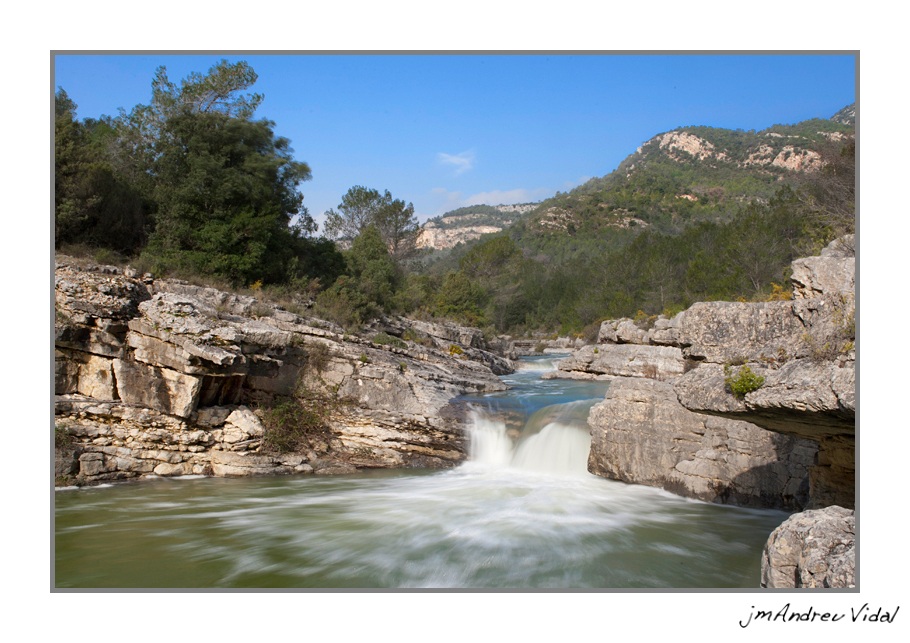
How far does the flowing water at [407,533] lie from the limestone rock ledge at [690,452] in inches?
11.4

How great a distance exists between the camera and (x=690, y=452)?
9.59 meters

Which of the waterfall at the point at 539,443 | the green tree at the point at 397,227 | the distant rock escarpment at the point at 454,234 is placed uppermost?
the distant rock escarpment at the point at 454,234

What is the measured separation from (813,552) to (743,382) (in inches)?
67.6

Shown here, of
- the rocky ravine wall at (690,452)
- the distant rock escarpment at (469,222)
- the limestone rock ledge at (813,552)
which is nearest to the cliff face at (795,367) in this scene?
the rocky ravine wall at (690,452)

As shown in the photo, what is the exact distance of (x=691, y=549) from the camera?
7555 millimetres

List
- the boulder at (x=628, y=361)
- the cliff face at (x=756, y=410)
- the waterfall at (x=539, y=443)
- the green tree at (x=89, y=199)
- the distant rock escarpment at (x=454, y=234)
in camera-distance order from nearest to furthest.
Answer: the cliff face at (x=756, y=410) < the waterfall at (x=539, y=443) < the green tree at (x=89, y=199) < the boulder at (x=628, y=361) < the distant rock escarpment at (x=454, y=234)

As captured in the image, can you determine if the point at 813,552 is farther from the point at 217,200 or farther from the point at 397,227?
the point at 397,227

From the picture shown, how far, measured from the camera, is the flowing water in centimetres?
692

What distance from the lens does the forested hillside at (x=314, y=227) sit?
15.8 m

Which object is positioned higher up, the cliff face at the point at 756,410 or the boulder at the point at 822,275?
the boulder at the point at 822,275

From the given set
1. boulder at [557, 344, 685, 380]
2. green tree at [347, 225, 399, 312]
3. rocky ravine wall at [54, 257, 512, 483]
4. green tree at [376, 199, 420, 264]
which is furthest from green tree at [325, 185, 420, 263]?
rocky ravine wall at [54, 257, 512, 483]

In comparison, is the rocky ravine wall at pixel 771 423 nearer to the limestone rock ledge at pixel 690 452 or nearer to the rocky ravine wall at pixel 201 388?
the limestone rock ledge at pixel 690 452

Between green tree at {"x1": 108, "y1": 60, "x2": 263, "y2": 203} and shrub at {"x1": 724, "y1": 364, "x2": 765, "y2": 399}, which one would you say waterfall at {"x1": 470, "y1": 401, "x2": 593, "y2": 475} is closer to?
shrub at {"x1": 724, "y1": 364, "x2": 765, "y2": 399}

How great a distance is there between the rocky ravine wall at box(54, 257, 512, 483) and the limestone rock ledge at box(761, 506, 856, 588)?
346 inches
